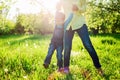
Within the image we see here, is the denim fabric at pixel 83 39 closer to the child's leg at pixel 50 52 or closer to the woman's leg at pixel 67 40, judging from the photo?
the woman's leg at pixel 67 40

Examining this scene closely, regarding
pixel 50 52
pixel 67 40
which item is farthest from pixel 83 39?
pixel 50 52

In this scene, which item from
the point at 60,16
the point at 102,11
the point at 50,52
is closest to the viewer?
the point at 60,16

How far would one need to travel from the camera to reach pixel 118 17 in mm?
13461

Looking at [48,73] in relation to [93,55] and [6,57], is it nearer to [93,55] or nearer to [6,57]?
[93,55]

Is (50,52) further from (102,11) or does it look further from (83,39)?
(102,11)

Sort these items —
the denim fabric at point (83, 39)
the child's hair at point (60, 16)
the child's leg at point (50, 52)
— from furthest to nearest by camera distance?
1. the child's leg at point (50, 52)
2. the child's hair at point (60, 16)
3. the denim fabric at point (83, 39)

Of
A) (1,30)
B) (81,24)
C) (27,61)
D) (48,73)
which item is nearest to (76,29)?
(81,24)

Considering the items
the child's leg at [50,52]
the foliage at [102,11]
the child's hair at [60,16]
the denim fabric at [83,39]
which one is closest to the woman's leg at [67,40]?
the denim fabric at [83,39]

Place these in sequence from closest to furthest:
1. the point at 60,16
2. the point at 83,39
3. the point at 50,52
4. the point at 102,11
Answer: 1. the point at 83,39
2. the point at 60,16
3. the point at 50,52
4. the point at 102,11

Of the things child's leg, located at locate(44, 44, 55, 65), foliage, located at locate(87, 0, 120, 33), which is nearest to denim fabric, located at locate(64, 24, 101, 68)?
child's leg, located at locate(44, 44, 55, 65)

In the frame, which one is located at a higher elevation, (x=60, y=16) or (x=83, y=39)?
(x=60, y=16)

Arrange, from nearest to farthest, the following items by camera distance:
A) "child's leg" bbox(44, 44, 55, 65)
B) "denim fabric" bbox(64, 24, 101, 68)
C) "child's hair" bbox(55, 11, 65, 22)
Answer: "denim fabric" bbox(64, 24, 101, 68) < "child's hair" bbox(55, 11, 65, 22) < "child's leg" bbox(44, 44, 55, 65)

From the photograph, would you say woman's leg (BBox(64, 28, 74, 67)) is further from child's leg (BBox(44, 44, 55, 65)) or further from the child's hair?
child's leg (BBox(44, 44, 55, 65))

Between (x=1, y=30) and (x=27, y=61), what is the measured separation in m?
31.9
